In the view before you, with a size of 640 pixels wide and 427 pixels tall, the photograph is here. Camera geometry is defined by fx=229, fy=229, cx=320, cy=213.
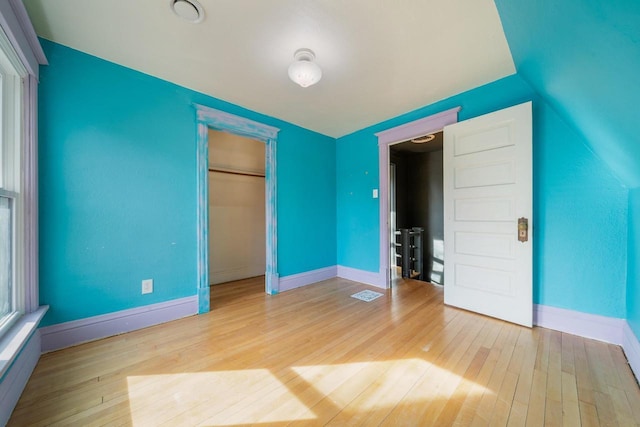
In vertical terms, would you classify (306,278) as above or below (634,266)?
below

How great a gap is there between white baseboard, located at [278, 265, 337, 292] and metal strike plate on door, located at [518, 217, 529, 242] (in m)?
2.48

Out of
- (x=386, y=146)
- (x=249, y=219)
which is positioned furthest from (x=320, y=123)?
(x=249, y=219)

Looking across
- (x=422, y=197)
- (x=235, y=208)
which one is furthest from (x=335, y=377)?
(x=422, y=197)

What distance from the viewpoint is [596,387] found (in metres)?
1.32

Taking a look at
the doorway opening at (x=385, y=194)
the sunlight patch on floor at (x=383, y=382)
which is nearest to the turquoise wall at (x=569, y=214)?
the doorway opening at (x=385, y=194)

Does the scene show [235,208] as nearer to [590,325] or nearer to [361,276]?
[361,276]

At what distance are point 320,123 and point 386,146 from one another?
3.28 feet

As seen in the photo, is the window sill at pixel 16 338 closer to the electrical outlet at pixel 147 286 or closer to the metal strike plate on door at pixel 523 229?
the electrical outlet at pixel 147 286

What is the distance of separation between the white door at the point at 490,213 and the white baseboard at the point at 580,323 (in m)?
0.15

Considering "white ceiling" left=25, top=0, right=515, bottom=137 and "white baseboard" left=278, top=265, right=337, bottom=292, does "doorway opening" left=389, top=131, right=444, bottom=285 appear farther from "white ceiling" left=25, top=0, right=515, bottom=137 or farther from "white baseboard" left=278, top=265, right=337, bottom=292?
"white ceiling" left=25, top=0, right=515, bottom=137

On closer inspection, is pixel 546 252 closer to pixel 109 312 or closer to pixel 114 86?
pixel 109 312

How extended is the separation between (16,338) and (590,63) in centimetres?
323

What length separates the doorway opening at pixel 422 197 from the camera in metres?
4.61

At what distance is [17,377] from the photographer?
1.25 metres
